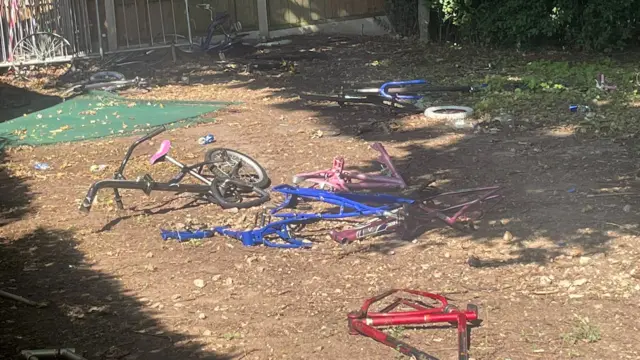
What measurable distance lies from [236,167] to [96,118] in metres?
4.40

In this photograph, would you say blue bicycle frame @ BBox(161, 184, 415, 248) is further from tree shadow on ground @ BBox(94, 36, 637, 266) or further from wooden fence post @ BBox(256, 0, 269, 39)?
wooden fence post @ BBox(256, 0, 269, 39)

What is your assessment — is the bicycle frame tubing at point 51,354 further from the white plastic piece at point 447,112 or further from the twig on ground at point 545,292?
the white plastic piece at point 447,112

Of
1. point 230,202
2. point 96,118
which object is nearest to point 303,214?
point 230,202

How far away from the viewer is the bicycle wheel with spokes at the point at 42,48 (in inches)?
537

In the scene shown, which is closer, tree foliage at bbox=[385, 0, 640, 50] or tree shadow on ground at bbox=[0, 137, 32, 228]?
tree shadow on ground at bbox=[0, 137, 32, 228]

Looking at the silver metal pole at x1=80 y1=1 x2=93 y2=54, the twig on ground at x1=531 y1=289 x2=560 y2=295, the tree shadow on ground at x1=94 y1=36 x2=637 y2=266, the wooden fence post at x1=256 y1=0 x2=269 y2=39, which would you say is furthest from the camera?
the wooden fence post at x1=256 y1=0 x2=269 y2=39

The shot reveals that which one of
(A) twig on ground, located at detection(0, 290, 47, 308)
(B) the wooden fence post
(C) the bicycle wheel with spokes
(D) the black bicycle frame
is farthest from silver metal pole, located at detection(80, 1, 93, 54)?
(A) twig on ground, located at detection(0, 290, 47, 308)

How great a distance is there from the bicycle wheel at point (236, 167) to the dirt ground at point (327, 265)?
35 cm

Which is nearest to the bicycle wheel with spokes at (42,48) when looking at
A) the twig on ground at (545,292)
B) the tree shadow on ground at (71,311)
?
the tree shadow on ground at (71,311)

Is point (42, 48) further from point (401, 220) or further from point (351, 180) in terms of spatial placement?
point (401, 220)

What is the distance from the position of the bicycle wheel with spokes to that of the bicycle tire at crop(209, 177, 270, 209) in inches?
323

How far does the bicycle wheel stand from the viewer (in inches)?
276

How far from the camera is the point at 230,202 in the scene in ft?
21.5

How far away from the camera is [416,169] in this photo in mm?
7457
